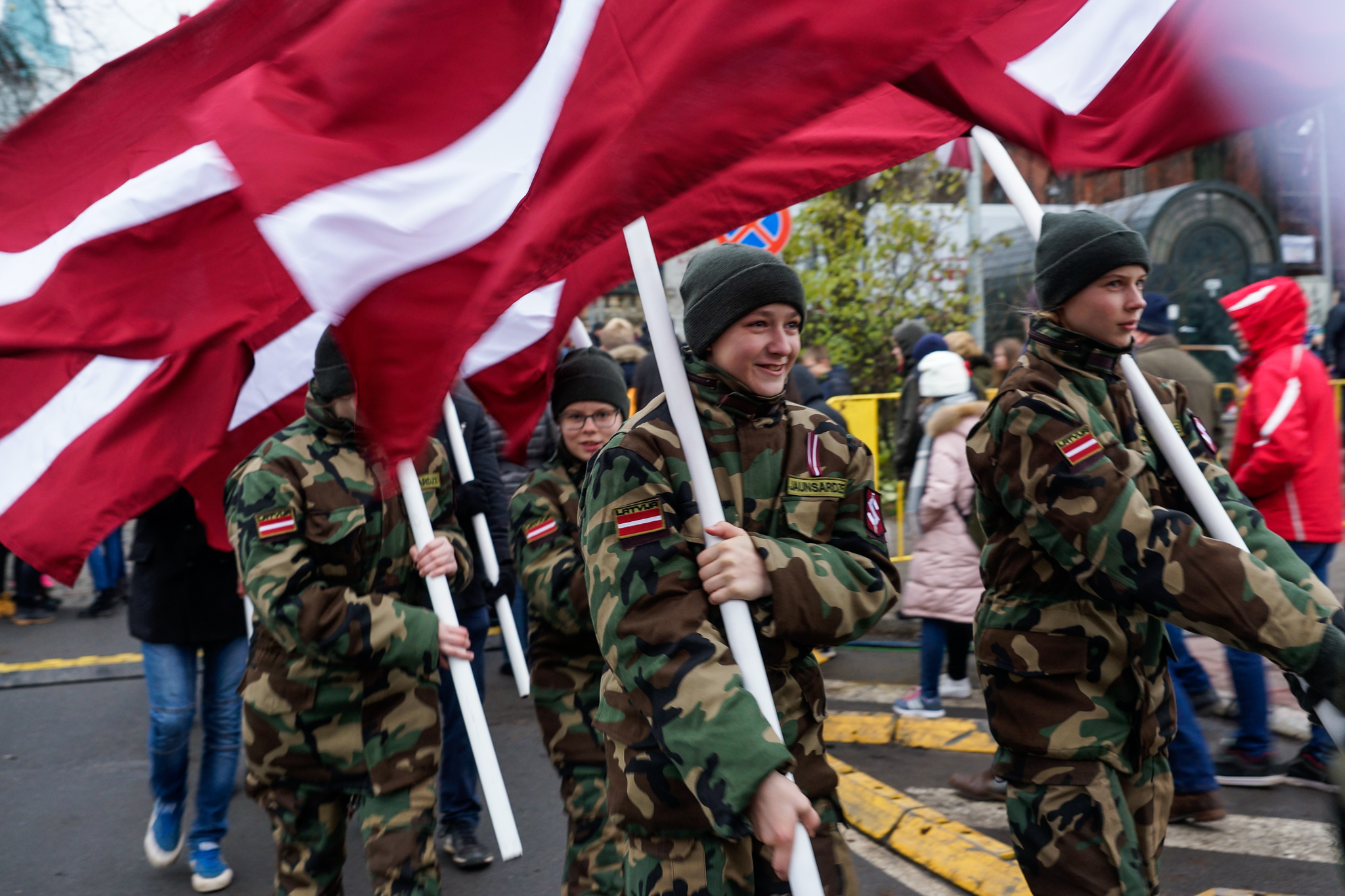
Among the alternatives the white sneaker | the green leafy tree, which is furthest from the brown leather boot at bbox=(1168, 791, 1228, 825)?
the green leafy tree

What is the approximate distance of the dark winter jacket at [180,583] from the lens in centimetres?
453

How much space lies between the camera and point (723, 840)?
2.38 meters

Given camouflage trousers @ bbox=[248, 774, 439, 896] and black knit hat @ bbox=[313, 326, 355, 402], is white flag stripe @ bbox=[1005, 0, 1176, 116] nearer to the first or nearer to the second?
black knit hat @ bbox=[313, 326, 355, 402]

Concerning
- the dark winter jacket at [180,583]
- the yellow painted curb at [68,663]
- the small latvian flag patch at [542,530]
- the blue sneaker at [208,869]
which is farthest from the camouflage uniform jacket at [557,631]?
the yellow painted curb at [68,663]

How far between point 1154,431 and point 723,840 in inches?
61.2

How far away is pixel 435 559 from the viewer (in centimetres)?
373

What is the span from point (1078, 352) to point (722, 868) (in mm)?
1574

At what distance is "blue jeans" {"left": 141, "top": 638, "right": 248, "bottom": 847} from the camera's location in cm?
456

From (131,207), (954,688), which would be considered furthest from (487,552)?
→ (954,688)

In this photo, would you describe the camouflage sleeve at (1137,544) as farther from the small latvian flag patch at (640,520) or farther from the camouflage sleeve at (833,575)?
the small latvian flag patch at (640,520)

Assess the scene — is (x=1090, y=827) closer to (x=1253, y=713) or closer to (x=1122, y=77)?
(x=1122, y=77)

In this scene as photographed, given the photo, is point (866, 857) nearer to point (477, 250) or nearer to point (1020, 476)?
point (1020, 476)

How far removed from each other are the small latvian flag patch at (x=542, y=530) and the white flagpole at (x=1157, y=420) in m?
1.73

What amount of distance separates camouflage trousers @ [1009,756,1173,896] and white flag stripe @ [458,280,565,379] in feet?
8.03
